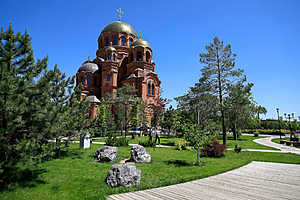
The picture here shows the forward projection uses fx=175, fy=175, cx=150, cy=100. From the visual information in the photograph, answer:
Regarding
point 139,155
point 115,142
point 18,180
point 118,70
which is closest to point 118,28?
point 118,70

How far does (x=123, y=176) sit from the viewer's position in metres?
5.57

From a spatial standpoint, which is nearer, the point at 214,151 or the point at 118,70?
the point at 214,151

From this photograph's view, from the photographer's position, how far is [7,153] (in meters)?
4.91

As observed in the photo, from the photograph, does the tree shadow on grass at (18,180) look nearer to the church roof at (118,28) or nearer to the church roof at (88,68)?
the church roof at (88,68)

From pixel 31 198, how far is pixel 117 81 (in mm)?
37357

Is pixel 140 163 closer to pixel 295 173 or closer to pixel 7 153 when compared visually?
pixel 7 153

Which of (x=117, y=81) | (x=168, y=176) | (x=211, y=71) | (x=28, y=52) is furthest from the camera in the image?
(x=117, y=81)

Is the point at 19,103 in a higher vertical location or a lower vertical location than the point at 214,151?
higher

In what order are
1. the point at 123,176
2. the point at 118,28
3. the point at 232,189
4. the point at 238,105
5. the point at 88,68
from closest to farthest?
1. the point at 232,189
2. the point at 123,176
3. the point at 238,105
4. the point at 88,68
5. the point at 118,28

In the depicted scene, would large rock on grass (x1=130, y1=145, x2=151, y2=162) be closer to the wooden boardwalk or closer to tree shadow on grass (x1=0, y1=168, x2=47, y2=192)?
the wooden boardwalk

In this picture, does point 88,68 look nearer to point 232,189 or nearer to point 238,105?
point 238,105

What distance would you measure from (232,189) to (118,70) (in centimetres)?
3981

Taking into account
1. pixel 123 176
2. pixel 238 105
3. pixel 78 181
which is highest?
pixel 238 105

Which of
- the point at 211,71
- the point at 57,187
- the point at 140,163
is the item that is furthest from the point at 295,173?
the point at 211,71
